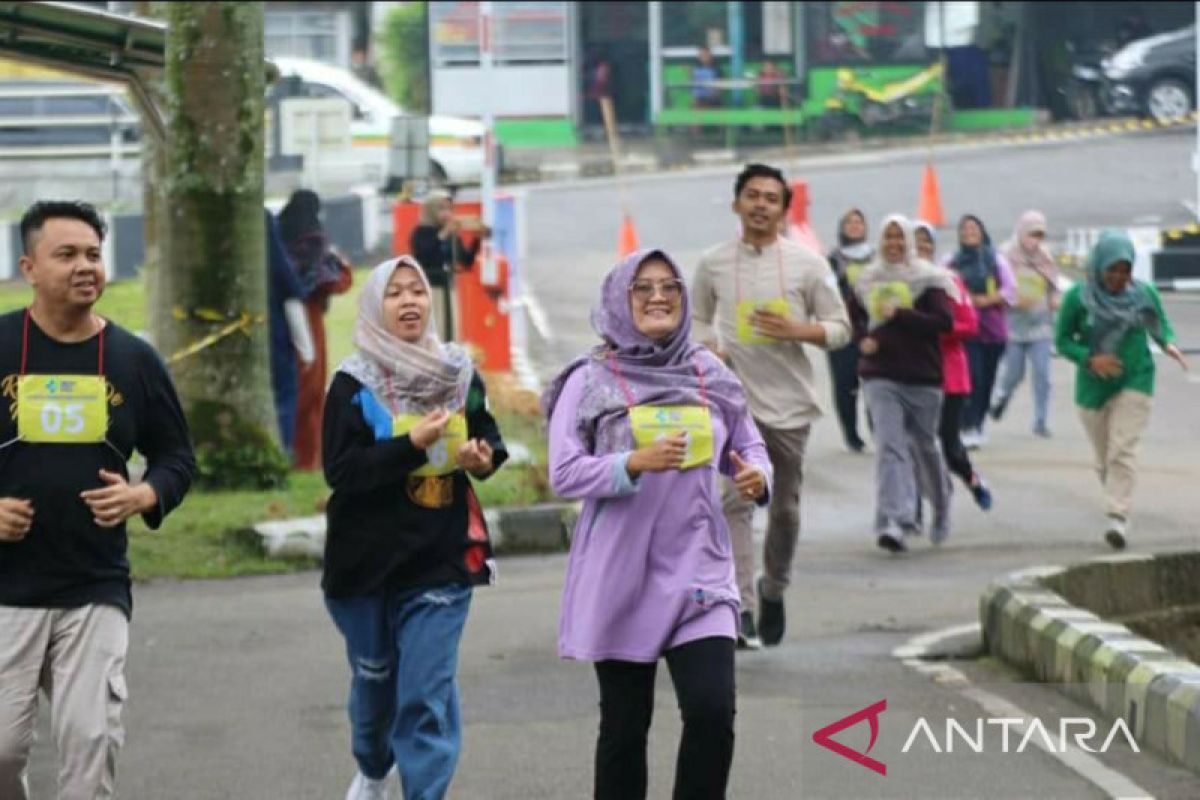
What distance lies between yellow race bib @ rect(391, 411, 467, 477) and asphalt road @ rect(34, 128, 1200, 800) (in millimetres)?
1384

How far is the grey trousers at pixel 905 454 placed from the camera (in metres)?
14.4

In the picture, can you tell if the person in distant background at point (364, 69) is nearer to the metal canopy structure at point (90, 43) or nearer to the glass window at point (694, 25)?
the glass window at point (694, 25)

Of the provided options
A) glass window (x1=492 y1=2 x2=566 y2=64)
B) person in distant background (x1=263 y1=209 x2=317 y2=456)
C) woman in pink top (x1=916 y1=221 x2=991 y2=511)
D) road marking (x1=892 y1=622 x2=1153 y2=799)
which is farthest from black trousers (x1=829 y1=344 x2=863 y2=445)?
glass window (x1=492 y1=2 x2=566 y2=64)

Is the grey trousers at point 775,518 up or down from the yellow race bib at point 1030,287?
down

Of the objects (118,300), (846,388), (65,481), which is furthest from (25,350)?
(118,300)

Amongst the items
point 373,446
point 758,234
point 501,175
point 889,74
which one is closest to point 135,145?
point 501,175

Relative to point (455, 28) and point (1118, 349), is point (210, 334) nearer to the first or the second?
point (1118, 349)

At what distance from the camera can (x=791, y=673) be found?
10.6 metres

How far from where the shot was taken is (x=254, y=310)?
50.3 feet

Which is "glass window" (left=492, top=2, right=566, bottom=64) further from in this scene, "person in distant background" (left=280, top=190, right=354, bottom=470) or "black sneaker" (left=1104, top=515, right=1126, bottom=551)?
"black sneaker" (left=1104, top=515, right=1126, bottom=551)

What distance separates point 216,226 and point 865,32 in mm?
29658

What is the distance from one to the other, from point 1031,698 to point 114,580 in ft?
14.1

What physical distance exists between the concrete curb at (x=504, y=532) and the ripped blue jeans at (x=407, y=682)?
253 inches

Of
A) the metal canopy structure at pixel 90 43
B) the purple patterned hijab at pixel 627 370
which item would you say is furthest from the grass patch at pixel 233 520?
the purple patterned hijab at pixel 627 370
